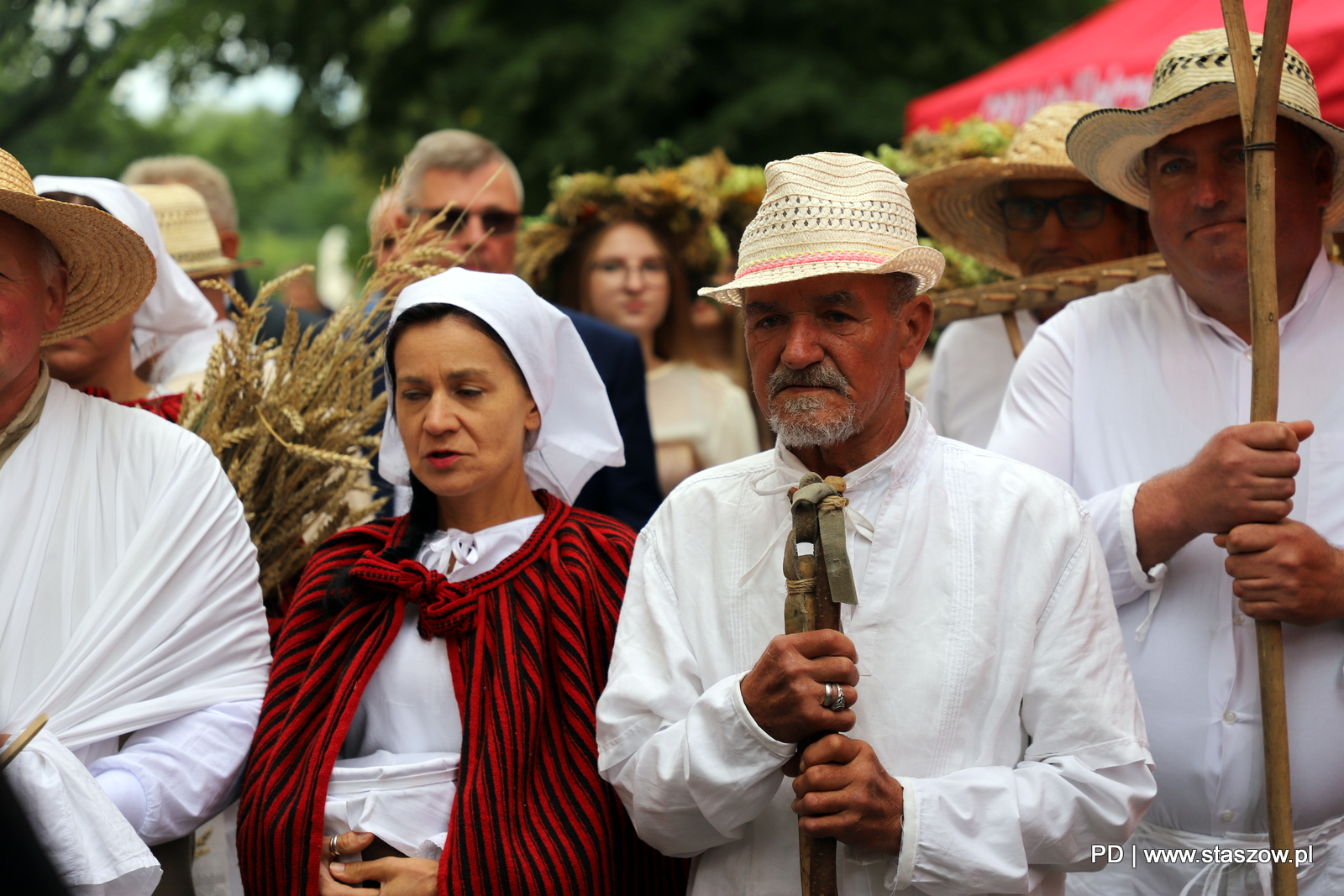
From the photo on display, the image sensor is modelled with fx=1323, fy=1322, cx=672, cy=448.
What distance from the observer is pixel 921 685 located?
251cm

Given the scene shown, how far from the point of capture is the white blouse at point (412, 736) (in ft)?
9.19

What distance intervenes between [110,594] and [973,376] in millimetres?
2716

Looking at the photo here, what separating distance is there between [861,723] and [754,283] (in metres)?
0.87

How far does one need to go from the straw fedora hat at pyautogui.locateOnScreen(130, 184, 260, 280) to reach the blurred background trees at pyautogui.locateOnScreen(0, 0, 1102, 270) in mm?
6012

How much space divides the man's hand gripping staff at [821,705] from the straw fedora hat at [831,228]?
45cm

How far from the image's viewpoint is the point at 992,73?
25.0 ft

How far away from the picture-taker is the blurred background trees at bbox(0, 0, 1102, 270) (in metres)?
11.1

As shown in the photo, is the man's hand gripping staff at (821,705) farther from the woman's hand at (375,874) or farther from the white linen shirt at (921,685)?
the woman's hand at (375,874)

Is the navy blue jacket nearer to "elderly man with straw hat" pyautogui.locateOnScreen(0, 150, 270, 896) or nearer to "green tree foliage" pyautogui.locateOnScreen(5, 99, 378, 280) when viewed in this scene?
"green tree foliage" pyautogui.locateOnScreen(5, 99, 378, 280)

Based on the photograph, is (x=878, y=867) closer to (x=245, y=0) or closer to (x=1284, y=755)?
(x=1284, y=755)

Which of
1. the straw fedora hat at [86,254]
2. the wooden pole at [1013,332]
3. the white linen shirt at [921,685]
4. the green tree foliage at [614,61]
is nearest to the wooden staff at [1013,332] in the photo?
the wooden pole at [1013,332]

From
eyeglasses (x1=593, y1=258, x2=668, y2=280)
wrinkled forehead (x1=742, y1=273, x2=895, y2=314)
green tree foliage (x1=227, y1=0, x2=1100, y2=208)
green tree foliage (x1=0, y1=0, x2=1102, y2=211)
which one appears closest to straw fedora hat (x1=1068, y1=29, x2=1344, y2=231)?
wrinkled forehead (x1=742, y1=273, x2=895, y2=314)

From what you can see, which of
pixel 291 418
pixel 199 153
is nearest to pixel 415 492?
pixel 291 418

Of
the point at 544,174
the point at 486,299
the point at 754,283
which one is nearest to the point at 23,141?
the point at 544,174
